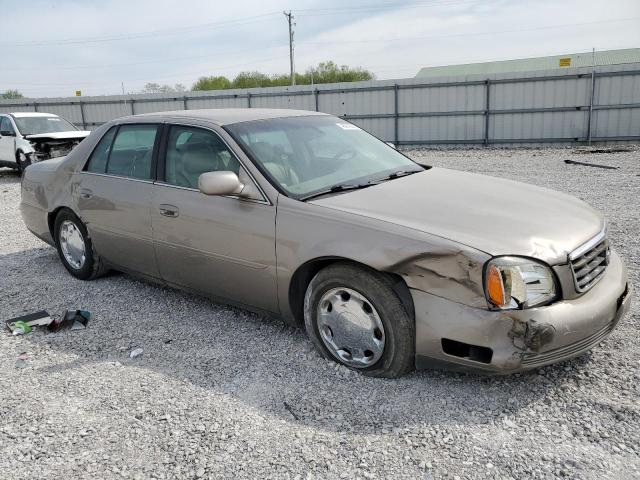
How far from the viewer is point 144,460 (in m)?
2.64

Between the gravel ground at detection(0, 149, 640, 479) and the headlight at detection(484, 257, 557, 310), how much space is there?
0.61 meters

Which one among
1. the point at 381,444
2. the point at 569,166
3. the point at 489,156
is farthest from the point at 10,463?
the point at 489,156

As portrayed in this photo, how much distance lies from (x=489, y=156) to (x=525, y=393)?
14345 mm

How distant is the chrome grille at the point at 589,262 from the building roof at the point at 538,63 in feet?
95.7

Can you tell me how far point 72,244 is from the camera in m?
5.39

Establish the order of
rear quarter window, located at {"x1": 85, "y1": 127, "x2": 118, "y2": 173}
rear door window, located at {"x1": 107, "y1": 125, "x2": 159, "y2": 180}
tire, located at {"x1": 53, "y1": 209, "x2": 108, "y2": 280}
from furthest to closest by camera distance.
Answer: tire, located at {"x1": 53, "y1": 209, "x2": 108, "y2": 280}, rear quarter window, located at {"x1": 85, "y1": 127, "x2": 118, "y2": 173}, rear door window, located at {"x1": 107, "y1": 125, "x2": 159, "y2": 180}

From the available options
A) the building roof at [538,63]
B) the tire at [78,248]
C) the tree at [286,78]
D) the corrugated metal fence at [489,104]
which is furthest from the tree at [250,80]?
the tire at [78,248]

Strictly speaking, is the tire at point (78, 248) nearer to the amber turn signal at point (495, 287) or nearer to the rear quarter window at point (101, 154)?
the rear quarter window at point (101, 154)

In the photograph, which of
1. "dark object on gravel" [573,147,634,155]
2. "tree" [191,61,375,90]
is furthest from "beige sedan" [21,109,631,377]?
"tree" [191,61,375,90]

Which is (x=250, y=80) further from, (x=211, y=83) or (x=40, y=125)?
(x=40, y=125)

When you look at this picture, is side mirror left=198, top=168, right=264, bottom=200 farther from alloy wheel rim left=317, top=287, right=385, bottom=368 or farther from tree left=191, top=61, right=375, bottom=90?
tree left=191, top=61, right=375, bottom=90

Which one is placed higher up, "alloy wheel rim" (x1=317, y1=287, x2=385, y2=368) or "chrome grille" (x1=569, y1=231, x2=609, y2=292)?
"chrome grille" (x1=569, y1=231, x2=609, y2=292)

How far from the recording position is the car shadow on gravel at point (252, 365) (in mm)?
2979

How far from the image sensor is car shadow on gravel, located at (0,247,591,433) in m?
2.98
